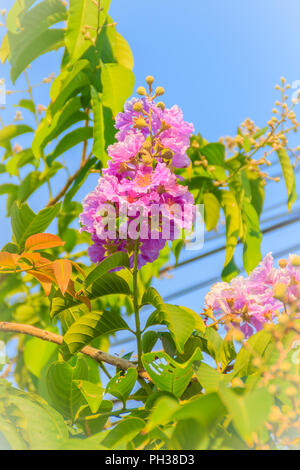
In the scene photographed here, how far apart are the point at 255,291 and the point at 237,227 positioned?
37 cm

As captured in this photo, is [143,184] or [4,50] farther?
[4,50]

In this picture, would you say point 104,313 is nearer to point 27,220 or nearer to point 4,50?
point 27,220

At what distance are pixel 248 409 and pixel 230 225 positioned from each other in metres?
0.78

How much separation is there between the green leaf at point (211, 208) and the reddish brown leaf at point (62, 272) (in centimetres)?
56

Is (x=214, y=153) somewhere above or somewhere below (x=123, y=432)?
above

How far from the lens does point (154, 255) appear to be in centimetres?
66

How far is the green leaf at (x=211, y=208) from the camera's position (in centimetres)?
106

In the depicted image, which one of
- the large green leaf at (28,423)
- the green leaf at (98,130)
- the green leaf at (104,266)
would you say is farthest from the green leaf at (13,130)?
the large green leaf at (28,423)

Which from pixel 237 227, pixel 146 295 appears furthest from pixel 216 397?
pixel 237 227

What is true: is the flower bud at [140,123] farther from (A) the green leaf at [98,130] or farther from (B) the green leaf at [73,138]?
(B) the green leaf at [73,138]

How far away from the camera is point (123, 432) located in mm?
393

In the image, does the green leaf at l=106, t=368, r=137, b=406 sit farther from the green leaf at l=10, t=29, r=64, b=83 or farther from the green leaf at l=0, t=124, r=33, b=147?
the green leaf at l=0, t=124, r=33, b=147

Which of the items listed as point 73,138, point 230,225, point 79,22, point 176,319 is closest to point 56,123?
point 73,138

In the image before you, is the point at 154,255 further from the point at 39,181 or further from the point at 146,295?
the point at 39,181
